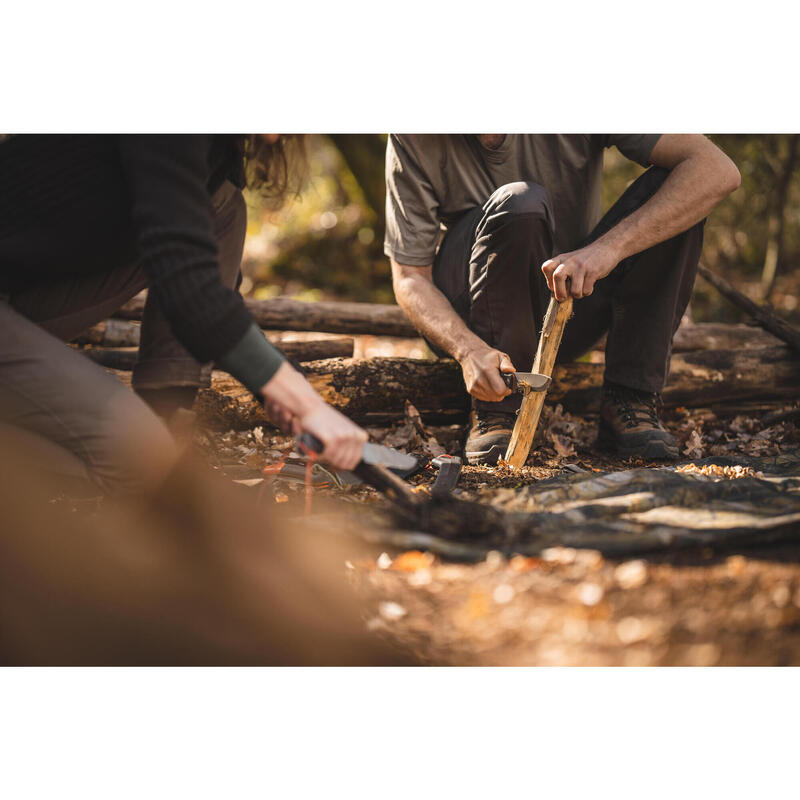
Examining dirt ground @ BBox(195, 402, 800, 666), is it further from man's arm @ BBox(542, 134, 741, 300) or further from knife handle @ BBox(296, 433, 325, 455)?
man's arm @ BBox(542, 134, 741, 300)

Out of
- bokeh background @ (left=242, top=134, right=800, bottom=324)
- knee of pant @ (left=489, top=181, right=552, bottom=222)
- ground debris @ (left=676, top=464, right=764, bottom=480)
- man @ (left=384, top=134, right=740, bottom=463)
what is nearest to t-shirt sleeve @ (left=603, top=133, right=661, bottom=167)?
man @ (left=384, top=134, right=740, bottom=463)

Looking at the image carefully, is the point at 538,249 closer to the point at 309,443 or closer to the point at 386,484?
the point at 386,484

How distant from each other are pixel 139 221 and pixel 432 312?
5.24 feet

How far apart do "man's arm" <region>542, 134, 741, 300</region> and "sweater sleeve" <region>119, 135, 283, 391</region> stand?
4.87 ft

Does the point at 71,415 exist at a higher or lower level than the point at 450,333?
lower

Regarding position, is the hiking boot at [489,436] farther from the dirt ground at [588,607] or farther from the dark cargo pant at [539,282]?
the dirt ground at [588,607]

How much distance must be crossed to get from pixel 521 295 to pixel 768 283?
598 cm

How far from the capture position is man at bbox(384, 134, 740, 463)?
2.77 metres

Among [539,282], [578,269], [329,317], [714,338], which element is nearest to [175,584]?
[578,269]

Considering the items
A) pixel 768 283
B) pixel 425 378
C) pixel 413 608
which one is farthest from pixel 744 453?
pixel 768 283

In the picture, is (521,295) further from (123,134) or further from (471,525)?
(123,134)

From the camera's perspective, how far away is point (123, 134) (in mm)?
1738

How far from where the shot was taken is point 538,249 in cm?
290

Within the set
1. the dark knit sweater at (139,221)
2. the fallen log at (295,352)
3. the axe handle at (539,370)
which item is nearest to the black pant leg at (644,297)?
the axe handle at (539,370)
